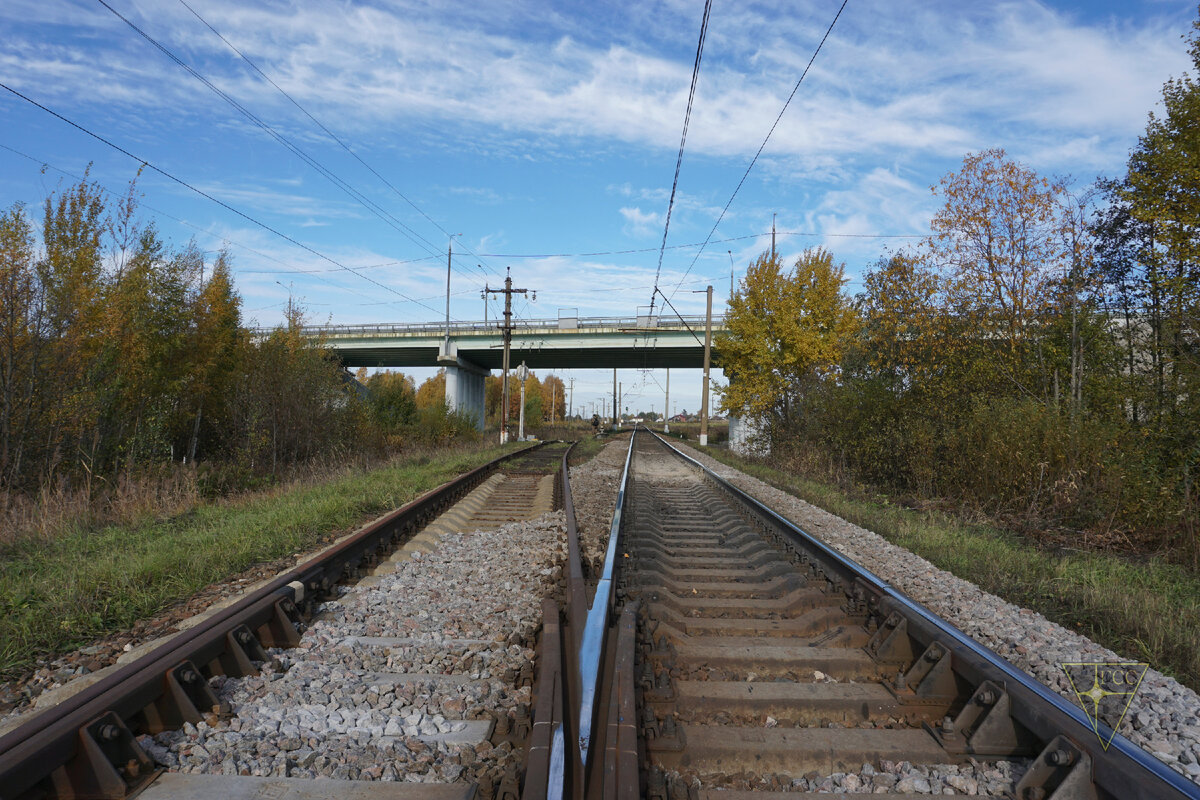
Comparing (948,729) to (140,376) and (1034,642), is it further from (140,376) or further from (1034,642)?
(140,376)

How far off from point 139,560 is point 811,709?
5599 mm

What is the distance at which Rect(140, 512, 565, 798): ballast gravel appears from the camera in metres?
2.87

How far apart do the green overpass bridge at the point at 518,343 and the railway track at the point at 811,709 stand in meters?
39.0

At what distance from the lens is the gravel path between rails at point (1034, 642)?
3.12 m

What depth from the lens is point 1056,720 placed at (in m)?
2.84

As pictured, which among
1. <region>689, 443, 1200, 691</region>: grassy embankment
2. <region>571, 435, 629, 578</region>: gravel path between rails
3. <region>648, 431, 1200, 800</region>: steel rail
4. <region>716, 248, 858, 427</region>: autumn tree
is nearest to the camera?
<region>648, 431, 1200, 800</region>: steel rail

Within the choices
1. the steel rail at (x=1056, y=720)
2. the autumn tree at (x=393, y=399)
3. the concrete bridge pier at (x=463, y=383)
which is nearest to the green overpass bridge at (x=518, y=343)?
the concrete bridge pier at (x=463, y=383)

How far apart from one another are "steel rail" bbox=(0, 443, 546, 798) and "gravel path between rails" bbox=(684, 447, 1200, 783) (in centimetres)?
416

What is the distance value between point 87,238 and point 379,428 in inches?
516

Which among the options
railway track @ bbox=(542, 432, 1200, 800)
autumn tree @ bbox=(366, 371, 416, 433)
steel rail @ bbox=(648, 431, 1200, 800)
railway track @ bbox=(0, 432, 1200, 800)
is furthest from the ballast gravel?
Result: autumn tree @ bbox=(366, 371, 416, 433)

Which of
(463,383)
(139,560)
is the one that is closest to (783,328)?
(139,560)

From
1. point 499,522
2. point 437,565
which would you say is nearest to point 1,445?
point 499,522

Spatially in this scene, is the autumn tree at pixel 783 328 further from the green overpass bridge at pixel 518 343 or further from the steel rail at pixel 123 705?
the steel rail at pixel 123 705

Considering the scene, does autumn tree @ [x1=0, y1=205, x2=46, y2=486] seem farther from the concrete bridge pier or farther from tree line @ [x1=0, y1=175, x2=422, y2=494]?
the concrete bridge pier
